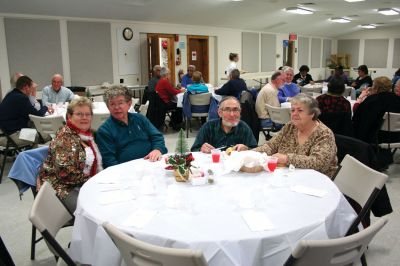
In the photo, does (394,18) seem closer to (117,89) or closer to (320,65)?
(320,65)

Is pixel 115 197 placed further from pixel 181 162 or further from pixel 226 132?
pixel 226 132

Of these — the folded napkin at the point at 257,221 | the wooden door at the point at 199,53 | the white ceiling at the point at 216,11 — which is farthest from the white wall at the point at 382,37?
the folded napkin at the point at 257,221

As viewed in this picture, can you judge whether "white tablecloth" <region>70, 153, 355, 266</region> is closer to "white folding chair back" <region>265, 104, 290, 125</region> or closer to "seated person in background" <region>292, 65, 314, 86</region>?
"white folding chair back" <region>265, 104, 290, 125</region>

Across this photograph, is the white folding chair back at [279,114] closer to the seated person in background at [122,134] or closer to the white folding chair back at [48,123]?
the seated person in background at [122,134]

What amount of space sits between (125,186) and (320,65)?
53.7 feet

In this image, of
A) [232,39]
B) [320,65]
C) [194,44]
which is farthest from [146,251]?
[320,65]

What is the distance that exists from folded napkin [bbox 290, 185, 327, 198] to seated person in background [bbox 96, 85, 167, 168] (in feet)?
3.44

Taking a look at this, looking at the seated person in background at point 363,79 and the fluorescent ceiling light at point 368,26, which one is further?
the fluorescent ceiling light at point 368,26

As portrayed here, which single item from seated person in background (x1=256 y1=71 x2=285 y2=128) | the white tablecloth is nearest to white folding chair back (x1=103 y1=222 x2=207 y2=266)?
the white tablecloth

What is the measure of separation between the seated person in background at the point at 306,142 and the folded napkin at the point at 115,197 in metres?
0.99

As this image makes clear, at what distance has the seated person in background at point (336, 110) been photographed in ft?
11.8

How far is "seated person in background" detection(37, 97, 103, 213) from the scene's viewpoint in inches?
93.7

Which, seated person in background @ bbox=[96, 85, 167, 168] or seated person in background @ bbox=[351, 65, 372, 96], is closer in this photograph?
seated person in background @ bbox=[96, 85, 167, 168]

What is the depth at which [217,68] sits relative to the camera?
11117 millimetres
